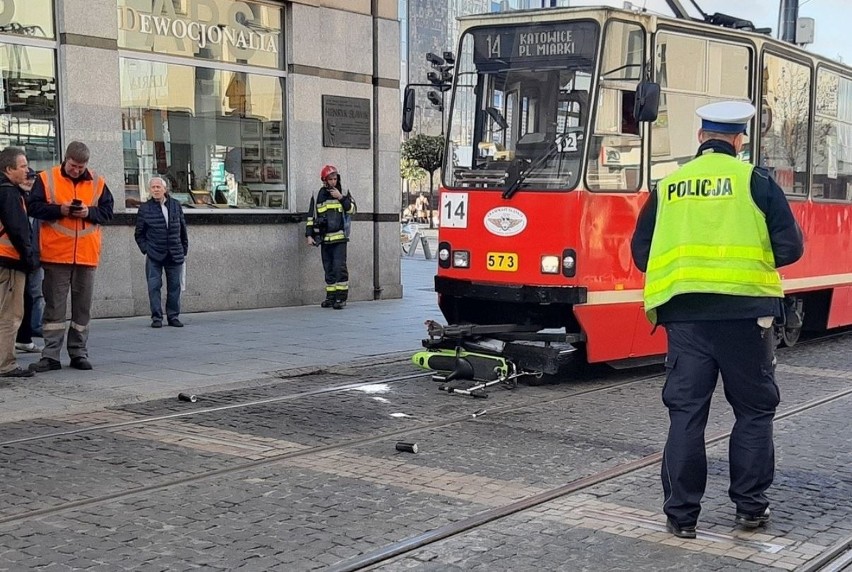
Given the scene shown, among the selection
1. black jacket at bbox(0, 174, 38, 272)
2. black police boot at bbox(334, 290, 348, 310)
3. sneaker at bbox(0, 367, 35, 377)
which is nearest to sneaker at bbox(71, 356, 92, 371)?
sneaker at bbox(0, 367, 35, 377)

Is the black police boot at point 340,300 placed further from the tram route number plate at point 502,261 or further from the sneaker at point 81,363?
the tram route number plate at point 502,261

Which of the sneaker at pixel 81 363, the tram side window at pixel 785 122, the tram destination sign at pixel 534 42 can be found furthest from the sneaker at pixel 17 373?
the tram side window at pixel 785 122

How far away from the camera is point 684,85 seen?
9.40 meters

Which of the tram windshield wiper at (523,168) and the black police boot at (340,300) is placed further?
the black police boot at (340,300)

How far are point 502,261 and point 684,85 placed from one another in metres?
2.34

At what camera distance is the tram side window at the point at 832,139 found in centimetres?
1164

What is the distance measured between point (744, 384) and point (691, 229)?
2.50 ft

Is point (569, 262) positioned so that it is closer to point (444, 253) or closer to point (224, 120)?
point (444, 253)

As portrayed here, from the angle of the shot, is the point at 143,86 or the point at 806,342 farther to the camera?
the point at 143,86

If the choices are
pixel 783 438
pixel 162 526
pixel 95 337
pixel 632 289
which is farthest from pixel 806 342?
pixel 162 526

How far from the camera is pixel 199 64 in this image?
567 inches

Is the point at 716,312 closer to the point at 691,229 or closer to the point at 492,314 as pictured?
the point at 691,229

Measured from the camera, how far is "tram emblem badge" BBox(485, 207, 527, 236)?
29.1 ft

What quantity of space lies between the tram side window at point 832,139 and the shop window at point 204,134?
745 cm
